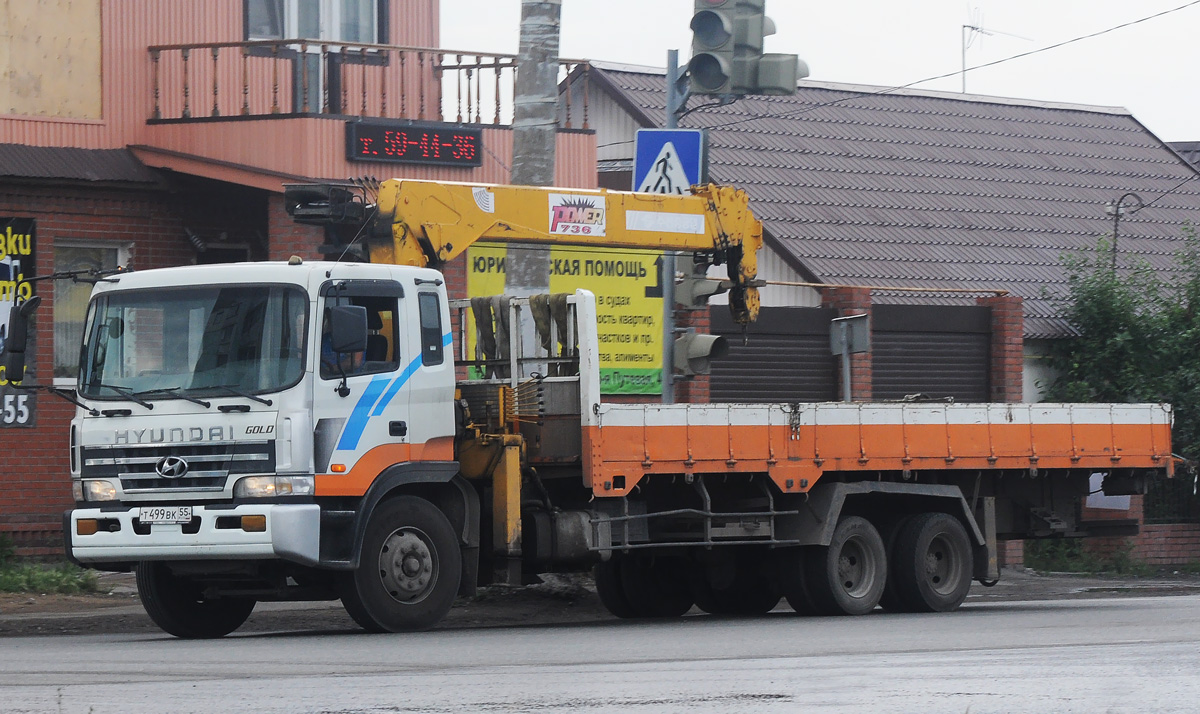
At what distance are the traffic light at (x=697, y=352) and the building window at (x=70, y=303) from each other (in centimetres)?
650

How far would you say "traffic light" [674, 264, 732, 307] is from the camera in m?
14.1

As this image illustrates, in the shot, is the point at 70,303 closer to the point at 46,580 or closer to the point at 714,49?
the point at 46,580

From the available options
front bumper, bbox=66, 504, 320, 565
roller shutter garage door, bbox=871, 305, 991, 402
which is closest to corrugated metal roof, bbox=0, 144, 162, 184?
front bumper, bbox=66, 504, 320, 565

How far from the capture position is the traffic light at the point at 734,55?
13.6 meters

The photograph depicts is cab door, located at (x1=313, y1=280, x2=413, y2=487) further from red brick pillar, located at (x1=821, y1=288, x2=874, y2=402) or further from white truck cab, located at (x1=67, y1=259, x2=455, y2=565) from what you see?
red brick pillar, located at (x1=821, y1=288, x2=874, y2=402)

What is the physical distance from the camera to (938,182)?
87.1 ft

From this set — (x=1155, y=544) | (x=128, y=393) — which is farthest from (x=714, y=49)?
(x=1155, y=544)

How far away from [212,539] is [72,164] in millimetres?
7144

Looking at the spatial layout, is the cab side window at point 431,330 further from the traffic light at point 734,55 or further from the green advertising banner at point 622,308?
the green advertising banner at point 622,308

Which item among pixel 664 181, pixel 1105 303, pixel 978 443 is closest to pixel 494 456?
pixel 664 181

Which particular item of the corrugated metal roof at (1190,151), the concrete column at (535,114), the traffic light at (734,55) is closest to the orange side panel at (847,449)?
the concrete column at (535,114)

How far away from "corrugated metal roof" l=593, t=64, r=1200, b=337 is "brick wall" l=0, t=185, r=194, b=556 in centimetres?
889

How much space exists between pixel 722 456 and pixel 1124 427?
170 inches

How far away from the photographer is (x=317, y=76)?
762 inches
